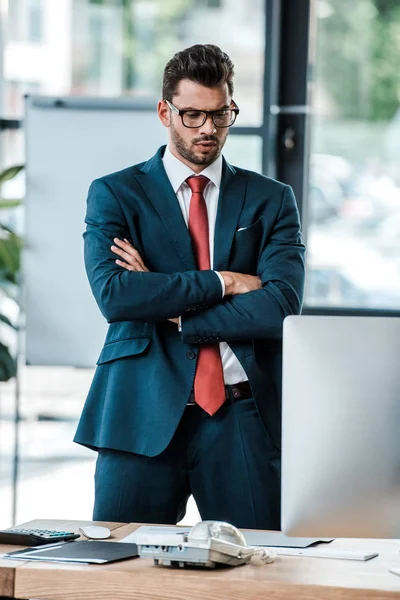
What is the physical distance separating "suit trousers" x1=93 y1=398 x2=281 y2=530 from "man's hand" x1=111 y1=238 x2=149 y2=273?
0.41 m

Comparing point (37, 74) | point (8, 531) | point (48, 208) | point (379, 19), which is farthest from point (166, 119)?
point (37, 74)

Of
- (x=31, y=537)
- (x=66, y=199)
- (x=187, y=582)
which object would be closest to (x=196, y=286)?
(x=31, y=537)

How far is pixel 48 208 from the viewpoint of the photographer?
4086 mm

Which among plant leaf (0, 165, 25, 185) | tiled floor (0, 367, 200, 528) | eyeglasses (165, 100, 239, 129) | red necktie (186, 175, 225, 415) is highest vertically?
eyeglasses (165, 100, 239, 129)

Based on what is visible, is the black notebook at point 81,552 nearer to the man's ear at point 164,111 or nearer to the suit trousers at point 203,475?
the suit trousers at point 203,475

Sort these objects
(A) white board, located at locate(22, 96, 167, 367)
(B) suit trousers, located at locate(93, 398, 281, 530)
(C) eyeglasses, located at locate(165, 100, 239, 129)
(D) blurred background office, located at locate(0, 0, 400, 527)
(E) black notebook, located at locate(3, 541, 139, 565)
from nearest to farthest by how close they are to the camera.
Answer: (E) black notebook, located at locate(3, 541, 139, 565) < (B) suit trousers, located at locate(93, 398, 281, 530) < (C) eyeglasses, located at locate(165, 100, 239, 129) < (A) white board, located at locate(22, 96, 167, 367) < (D) blurred background office, located at locate(0, 0, 400, 527)

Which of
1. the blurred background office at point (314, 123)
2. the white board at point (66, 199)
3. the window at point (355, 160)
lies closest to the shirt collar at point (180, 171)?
the white board at point (66, 199)

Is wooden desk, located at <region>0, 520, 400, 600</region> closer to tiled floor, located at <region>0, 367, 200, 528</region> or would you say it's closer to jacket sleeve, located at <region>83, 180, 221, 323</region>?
jacket sleeve, located at <region>83, 180, 221, 323</region>

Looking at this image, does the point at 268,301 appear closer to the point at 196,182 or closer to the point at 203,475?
the point at 196,182

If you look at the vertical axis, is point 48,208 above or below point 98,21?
below

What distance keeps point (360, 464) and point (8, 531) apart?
716mm

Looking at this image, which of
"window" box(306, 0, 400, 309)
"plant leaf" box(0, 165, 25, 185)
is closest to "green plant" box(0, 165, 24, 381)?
"plant leaf" box(0, 165, 25, 185)

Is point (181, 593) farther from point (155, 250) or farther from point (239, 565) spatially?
point (155, 250)

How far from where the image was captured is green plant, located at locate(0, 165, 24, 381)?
4.12 m
